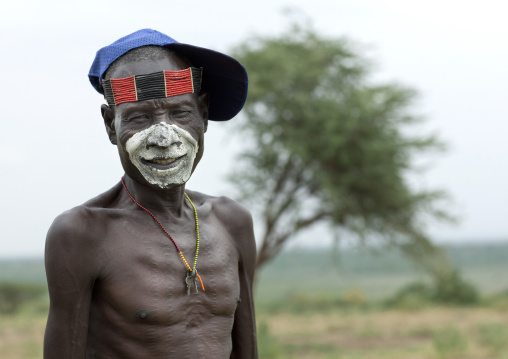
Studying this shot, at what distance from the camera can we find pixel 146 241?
7.58 feet

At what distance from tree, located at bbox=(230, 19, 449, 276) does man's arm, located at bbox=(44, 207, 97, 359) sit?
12342 mm

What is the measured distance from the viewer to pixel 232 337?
2658mm

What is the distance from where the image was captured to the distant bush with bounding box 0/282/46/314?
19281mm

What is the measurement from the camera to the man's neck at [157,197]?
94.3 inches

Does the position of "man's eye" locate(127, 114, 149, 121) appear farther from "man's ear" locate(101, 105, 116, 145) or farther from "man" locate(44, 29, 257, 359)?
"man's ear" locate(101, 105, 116, 145)

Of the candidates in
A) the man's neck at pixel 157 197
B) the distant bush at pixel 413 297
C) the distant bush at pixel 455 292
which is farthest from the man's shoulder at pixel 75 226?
the distant bush at pixel 455 292

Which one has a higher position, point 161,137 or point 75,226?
point 161,137

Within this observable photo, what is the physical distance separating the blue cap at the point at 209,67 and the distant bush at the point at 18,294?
58.5 ft

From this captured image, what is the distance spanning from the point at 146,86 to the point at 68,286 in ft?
2.20

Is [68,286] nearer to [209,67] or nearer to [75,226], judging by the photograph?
[75,226]

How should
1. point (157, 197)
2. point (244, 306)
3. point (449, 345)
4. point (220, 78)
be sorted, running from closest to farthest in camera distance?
point (157, 197)
point (220, 78)
point (244, 306)
point (449, 345)

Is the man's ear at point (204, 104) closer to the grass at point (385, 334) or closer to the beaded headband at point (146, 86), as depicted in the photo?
the beaded headband at point (146, 86)

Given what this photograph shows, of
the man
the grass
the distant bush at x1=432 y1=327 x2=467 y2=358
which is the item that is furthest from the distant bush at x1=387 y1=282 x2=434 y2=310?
the man

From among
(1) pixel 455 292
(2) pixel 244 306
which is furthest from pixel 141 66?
(1) pixel 455 292
